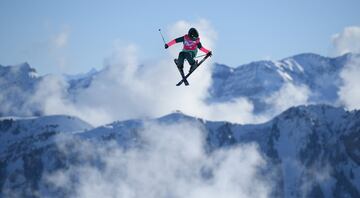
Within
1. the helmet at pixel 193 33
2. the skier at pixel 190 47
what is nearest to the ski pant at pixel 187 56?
the skier at pixel 190 47

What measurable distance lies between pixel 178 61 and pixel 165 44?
335cm

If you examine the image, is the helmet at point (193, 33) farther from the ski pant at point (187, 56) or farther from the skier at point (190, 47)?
the ski pant at point (187, 56)

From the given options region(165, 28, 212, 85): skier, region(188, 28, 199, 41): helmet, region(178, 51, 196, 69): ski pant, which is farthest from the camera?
region(178, 51, 196, 69): ski pant

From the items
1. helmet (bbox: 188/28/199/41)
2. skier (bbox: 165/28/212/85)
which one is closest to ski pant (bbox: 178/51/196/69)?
skier (bbox: 165/28/212/85)

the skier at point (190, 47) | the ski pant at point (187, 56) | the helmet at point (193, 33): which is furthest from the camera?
the ski pant at point (187, 56)

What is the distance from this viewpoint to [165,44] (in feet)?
189

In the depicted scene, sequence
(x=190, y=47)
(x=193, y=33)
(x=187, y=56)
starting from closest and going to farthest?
1. (x=193, y=33)
2. (x=190, y=47)
3. (x=187, y=56)

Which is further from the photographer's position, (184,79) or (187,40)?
(184,79)

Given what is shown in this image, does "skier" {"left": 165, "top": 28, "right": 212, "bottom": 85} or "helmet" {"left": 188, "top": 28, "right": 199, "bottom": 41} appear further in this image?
"skier" {"left": 165, "top": 28, "right": 212, "bottom": 85}

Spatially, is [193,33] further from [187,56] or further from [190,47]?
[187,56]

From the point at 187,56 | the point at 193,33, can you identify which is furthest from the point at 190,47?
the point at 193,33

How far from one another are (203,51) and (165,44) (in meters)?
4.51

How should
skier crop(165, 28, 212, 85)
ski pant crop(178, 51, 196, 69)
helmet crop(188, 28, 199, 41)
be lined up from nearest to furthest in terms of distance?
helmet crop(188, 28, 199, 41) < skier crop(165, 28, 212, 85) < ski pant crop(178, 51, 196, 69)

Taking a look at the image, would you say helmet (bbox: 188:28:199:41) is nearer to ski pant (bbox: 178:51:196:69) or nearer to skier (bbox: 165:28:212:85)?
skier (bbox: 165:28:212:85)
